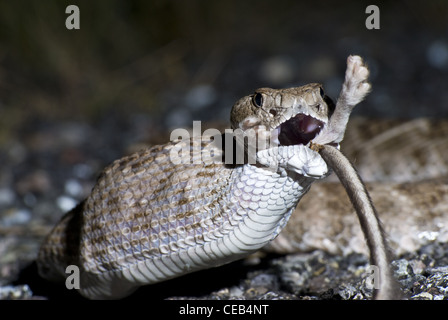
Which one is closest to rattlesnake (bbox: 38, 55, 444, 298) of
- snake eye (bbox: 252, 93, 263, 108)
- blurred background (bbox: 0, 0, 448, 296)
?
snake eye (bbox: 252, 93, 263, 108)

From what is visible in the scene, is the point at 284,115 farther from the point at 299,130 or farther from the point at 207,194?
the point at 207,194

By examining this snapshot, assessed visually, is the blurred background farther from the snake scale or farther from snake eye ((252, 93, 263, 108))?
snake eye ((252, 93, 263, 108))

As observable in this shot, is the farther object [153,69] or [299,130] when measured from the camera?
[153,69]

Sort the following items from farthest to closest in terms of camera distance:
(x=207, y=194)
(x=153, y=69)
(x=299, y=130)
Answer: (x=153, y=69) < (x=207, y=194) < (x=299, y=130)

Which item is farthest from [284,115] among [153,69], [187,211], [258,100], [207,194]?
[153,69]

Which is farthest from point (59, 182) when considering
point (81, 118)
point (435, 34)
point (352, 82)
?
point (435, 34)

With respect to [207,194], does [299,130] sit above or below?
above

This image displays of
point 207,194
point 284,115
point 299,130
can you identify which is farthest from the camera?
point 207,194

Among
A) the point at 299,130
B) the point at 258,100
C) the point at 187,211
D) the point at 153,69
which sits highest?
the point at 153,69
